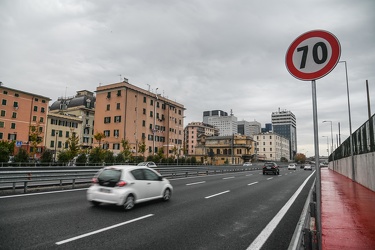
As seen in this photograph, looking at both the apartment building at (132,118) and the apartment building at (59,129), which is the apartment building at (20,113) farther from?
the apartment building at (132,118)

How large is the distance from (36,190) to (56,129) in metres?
64.5

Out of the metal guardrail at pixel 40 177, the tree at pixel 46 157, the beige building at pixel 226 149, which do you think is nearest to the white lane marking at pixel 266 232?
the metal guardrail at pixel 40 177

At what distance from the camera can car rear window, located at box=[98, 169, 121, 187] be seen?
8078 millimetres

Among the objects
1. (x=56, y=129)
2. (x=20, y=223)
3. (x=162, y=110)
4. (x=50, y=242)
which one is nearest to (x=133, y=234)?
(x=50, y=242)

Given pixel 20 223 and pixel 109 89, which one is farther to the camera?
pixel 109 89

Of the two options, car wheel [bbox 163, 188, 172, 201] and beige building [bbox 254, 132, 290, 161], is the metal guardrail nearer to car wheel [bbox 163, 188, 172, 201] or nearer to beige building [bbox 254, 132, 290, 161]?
car wheel [bbox 163, 188, 172, 201]

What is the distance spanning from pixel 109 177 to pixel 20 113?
221 ft

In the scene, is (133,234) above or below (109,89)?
below

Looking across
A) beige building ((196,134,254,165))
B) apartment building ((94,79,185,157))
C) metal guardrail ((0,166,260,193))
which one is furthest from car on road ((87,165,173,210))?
beige building ((196,134,254,165))

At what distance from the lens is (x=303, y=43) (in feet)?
12.5

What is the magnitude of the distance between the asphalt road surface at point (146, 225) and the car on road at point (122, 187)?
13.0 inches

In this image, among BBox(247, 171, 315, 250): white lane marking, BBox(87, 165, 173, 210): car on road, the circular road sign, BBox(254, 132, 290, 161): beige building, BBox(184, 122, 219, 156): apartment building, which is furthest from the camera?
BBox(184, 122, 219, 156): apartment building

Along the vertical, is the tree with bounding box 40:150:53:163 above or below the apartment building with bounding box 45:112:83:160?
below

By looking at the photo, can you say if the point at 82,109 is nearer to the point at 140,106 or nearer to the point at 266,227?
the point at 140,106
